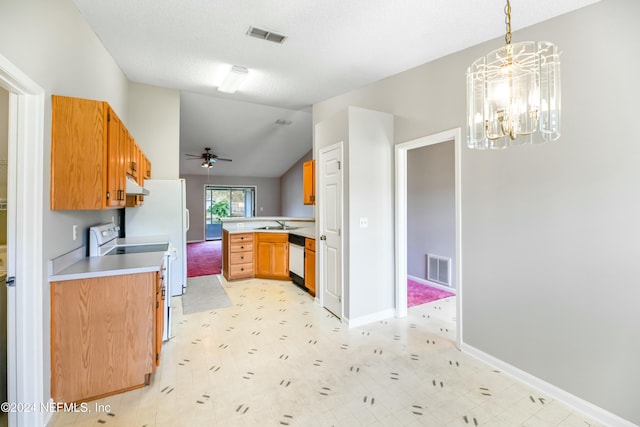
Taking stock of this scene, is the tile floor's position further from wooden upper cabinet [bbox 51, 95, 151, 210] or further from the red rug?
the red rug

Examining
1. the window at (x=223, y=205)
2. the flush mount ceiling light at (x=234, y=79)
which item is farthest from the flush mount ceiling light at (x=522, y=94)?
the window at (x=223, y=205)

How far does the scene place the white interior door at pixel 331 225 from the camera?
3.36 metres

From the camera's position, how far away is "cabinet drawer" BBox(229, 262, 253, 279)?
4.96 metres

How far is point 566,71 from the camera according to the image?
2037 mm

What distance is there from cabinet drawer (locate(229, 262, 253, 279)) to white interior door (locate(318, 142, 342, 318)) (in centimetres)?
186

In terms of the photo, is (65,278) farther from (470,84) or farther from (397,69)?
(397,69)

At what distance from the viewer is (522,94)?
1.39 metres

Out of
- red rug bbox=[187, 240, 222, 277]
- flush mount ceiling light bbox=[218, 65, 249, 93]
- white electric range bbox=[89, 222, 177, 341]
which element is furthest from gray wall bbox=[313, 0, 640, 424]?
red rug bbox=[187, 240, 222, 277]

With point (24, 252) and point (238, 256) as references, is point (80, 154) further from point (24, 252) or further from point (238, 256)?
point (238, 256)

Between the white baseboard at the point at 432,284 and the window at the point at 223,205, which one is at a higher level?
the window at the point at 223,205

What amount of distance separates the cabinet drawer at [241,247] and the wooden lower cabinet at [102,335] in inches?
111

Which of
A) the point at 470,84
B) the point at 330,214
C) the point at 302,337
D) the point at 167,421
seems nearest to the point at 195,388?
the point at 167,421

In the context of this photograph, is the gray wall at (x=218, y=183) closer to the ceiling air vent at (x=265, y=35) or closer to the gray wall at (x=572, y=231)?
the ceiling air vent at (x=265, y=35)

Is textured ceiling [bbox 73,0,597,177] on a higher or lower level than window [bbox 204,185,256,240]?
higher
